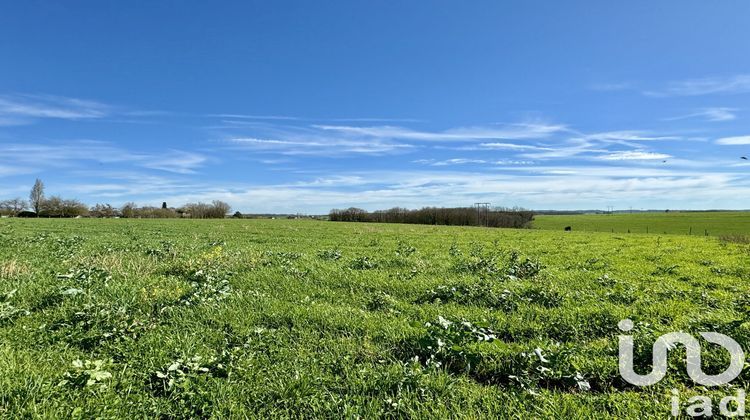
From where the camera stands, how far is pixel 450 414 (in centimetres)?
387

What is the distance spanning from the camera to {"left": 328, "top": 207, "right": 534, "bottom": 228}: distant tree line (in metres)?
110

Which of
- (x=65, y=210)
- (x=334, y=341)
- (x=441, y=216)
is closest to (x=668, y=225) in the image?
(x=441, y=216)

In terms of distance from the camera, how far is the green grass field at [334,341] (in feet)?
13.0

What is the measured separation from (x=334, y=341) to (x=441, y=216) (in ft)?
354

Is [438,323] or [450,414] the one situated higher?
[438,323]

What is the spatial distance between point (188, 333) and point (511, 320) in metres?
5.40

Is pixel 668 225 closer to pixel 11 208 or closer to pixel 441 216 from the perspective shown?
pixel 441 216

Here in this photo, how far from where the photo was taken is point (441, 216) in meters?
112

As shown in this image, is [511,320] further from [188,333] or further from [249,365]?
[188,333]

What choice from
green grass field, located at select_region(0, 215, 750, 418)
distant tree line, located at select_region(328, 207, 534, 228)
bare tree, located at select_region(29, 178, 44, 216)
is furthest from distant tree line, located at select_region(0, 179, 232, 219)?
green grass field, located at select_region(0, 215, 750, 418)

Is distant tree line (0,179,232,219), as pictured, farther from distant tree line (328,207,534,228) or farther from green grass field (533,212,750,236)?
green grass field (533,212,750,236)

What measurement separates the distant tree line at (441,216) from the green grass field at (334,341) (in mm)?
100882

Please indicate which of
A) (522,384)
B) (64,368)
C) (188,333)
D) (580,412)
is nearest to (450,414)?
(522,384)

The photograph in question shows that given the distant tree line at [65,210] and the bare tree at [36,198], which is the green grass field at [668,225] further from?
the bare tree at [36,198]
